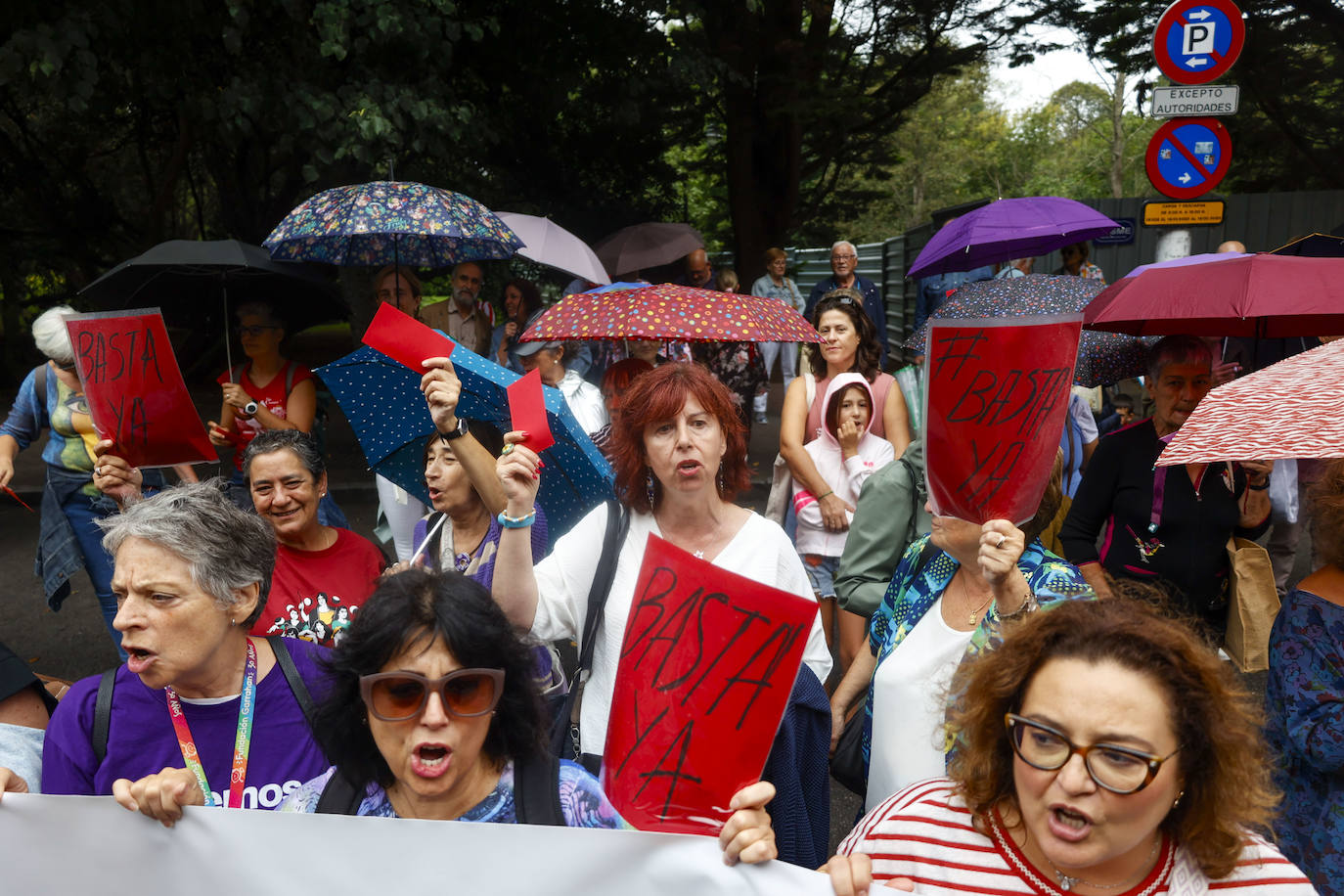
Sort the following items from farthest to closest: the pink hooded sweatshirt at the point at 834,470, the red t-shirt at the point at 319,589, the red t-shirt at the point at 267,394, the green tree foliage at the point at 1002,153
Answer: the green tree foliage at the point at 1002,153 < the red t-shirt at the point at 267,394 < the pink hooded sweatshirt at the point at 834,470 < the red t-shirt at the point at 319,589

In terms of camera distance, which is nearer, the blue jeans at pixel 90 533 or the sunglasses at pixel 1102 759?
the sunglasses at pixel 1102 759

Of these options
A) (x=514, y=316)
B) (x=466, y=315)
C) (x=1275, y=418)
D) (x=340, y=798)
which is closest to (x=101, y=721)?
(x=340, y=798)

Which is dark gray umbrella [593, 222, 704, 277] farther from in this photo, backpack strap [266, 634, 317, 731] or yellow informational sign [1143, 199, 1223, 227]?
backpack strap [266, 634, 317, 731]

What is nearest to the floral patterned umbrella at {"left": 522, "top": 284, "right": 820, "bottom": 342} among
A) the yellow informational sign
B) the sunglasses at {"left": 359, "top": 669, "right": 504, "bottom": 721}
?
the sunglasses at {"left": 359, "top": 669, "right": 504, "bottom": 721}

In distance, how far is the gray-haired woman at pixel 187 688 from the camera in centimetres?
222

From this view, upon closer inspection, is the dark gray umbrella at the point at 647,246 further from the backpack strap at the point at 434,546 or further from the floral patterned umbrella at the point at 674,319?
the backpack strap at the point at 434,546

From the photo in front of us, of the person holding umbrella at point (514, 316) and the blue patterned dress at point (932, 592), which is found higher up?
the person holding umbrella at point (514, 316)

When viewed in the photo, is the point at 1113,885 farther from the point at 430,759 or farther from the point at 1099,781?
the point at 430,759

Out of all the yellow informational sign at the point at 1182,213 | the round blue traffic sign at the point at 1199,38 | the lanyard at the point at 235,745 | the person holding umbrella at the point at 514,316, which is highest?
the round blue traffic sign at the point at 1199,38

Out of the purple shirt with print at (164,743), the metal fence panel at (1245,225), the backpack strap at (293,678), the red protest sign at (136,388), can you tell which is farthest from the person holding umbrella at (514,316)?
the metal fence panel at (1245,225)

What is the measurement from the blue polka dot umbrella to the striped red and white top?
1.28 metres

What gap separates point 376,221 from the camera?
493 centimetres

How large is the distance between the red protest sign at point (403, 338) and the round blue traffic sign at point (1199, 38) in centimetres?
543

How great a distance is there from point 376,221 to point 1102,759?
4.13m
